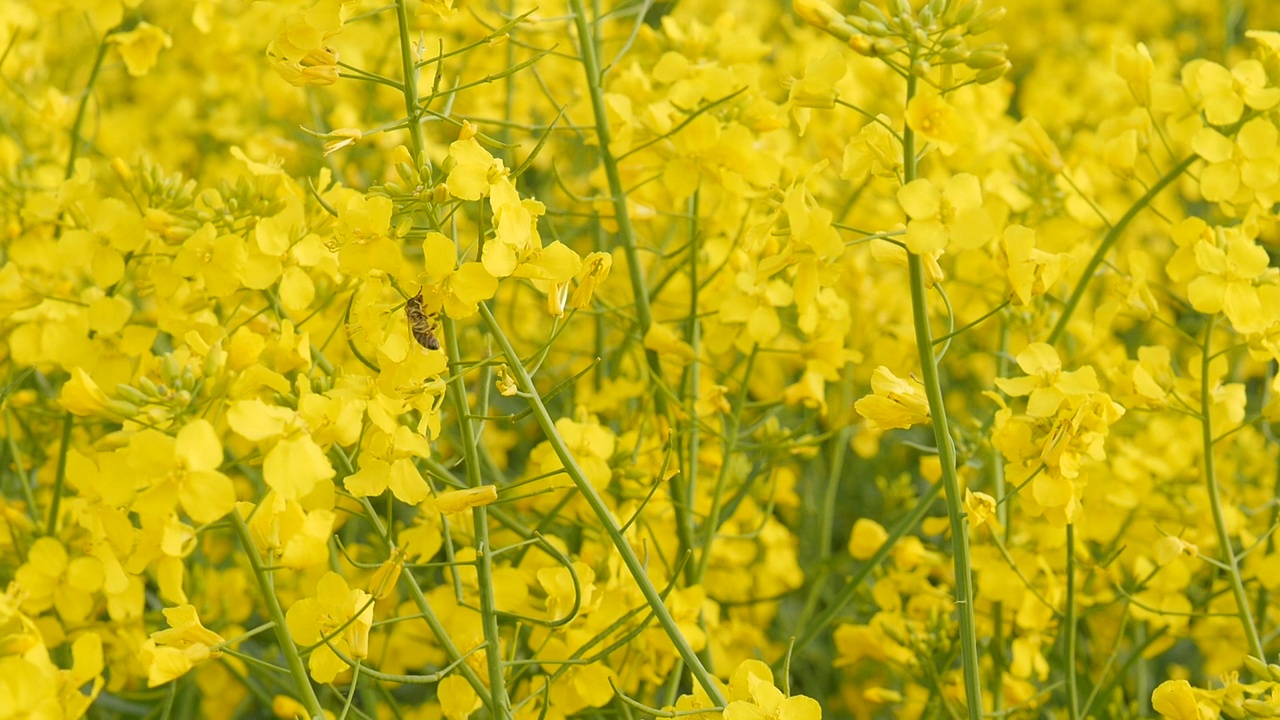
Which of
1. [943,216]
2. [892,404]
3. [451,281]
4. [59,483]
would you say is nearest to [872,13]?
[943,216]

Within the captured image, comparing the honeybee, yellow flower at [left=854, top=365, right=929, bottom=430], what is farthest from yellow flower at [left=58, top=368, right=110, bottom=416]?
yellow flower at [left=854, top=365, right=929, bottom=430]

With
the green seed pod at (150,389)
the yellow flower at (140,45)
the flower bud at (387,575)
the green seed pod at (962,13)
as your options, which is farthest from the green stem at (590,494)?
the yellow flower at (140,45)

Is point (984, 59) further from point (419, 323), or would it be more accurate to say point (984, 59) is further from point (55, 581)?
point (55, 581)

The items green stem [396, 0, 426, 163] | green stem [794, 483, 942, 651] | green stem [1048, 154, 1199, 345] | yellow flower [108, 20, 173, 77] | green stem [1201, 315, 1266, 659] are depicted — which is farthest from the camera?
yellow flower [108, 20, 173, 77]

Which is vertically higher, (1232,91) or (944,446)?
(1232,91)

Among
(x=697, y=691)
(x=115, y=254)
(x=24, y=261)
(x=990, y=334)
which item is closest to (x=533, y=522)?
(x=697, y=691)

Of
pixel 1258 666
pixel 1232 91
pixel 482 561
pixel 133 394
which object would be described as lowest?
pixel 1258 666

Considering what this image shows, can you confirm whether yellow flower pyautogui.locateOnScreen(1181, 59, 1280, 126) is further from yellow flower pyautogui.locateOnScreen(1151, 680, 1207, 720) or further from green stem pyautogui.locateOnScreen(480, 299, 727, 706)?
green stem pyautogui.locateOnScreen(480, 299, 727, 706)
